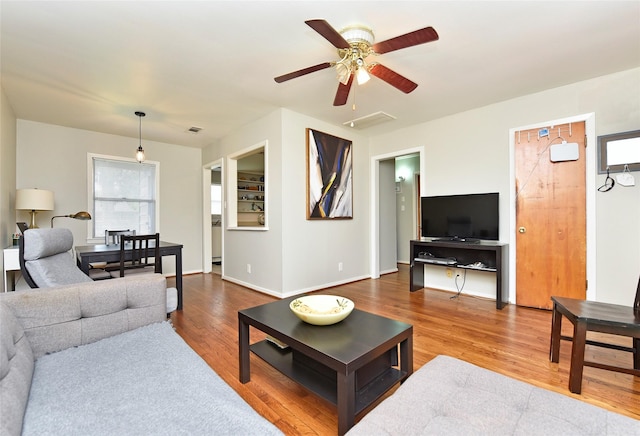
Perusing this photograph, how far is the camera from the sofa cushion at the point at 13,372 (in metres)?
0.82

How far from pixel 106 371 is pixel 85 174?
457cm

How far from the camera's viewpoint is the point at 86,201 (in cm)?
455

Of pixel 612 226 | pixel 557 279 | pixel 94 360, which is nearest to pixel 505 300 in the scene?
pixel 557 279

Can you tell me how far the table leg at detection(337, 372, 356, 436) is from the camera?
1214 mm

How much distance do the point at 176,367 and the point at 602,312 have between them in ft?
7.70

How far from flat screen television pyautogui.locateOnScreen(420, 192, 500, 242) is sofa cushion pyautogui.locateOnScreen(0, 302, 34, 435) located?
403cm

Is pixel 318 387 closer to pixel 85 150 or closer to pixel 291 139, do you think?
pixel 291 139

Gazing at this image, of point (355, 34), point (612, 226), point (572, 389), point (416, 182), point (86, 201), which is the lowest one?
point (572, 389)

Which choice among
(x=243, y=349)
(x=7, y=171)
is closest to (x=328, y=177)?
(x=243, y=349)

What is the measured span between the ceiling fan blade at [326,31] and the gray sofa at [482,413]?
1881mm

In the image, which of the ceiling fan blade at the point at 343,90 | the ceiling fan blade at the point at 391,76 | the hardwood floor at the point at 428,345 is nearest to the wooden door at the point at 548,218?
the hardwood floor at the point at 428,345

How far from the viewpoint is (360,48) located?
215cm

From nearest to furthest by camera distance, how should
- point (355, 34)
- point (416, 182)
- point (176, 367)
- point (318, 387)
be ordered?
1. point (176, 367)
2. point (318, 387)
3. point (355, 34)
4. point (416, 182)

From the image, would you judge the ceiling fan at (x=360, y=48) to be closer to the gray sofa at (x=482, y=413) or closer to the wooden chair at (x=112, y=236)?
the gray sofa at (x=482, y=413)
